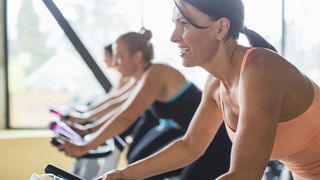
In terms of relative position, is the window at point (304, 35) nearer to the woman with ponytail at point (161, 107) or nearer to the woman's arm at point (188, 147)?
the woman with ponytail at point (161, 107)

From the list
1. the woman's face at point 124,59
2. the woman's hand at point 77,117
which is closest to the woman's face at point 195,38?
the woman's face at point 124,59

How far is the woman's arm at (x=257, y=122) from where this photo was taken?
3.67 feet

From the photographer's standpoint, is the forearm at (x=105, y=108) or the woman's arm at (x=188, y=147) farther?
the forearm at (x=105, y=108)

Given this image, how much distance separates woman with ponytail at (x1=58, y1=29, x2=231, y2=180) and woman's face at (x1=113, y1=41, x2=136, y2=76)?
0.02 meters

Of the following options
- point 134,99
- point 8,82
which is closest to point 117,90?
point 8,82

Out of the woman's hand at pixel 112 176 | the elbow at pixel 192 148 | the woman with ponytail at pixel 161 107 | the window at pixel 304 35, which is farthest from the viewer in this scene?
the window at pixel 304 35

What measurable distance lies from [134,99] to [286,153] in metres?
1.36

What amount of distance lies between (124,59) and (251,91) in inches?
79.8

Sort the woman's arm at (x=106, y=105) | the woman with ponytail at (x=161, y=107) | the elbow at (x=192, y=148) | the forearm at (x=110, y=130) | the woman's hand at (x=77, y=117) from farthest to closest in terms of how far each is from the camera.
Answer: the woman's arm at (x=106, y=105) → the woman's hand at (x=77, y=117) → the forearm at (x=110, y=130) → the woman with ponytail at (x=161, y=107) → the elbow at (x=192, y=148)

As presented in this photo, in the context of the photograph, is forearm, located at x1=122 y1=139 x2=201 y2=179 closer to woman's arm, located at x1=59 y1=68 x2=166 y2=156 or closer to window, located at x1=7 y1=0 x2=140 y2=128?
woman's arm, located at x1=59 y1=68 x2=166 y2=156

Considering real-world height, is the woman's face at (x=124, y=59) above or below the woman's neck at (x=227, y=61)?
below

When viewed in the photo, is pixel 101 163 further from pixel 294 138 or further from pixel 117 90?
pixel 294 138

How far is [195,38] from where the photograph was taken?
1.25 meters

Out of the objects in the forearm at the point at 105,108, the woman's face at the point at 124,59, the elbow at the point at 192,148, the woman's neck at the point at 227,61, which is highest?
the woman's neck at the point at 227,61
